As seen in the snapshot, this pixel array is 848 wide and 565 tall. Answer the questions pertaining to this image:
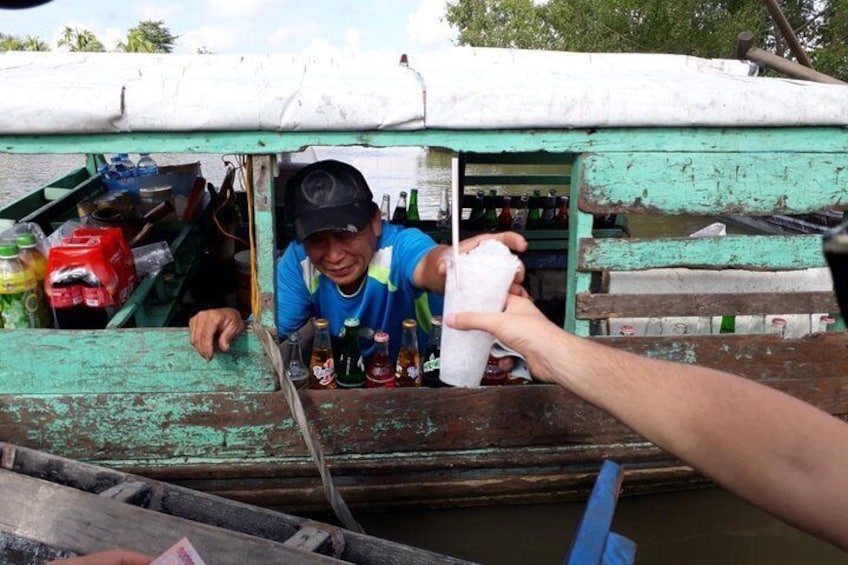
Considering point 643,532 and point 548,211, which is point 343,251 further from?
point 548,211

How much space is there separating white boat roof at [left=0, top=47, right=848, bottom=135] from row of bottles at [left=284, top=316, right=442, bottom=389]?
0.87 meters

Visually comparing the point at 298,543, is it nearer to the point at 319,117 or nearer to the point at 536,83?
the point at 319,117

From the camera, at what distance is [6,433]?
2.34 meters

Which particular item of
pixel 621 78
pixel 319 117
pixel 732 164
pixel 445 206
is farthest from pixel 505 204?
pixel 319 117

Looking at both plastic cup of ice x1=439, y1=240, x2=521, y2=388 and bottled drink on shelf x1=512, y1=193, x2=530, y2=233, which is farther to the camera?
bottled drink on shelf x1=512, y1=193, x2=530, y2=233

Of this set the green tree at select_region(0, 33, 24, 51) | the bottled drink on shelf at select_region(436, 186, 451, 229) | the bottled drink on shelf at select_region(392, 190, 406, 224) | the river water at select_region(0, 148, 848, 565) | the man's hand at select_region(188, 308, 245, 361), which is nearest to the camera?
the man's hand at select_region(188, 308, 245, 361)

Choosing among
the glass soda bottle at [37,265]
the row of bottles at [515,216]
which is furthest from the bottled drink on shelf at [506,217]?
the glass soda bottle at [37,265]

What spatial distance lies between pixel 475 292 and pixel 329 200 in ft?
3.55

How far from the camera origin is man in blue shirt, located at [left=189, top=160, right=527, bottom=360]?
2336 mm

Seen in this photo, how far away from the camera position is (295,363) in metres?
2.61

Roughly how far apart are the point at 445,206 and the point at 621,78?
8.17 feet

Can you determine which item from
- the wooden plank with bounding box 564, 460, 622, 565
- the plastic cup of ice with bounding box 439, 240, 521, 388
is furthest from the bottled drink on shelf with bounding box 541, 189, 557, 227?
the plastic cup of ice with bounding box 439, 240, 521, 388

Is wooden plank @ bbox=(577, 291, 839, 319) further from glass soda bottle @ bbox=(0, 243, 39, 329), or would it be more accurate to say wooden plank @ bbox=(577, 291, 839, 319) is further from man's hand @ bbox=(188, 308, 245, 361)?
glass soda bottle @ bbox=(0, 243, 39, 329)

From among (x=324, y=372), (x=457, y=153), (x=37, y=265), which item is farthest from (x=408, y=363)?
(x=37, y=265)
